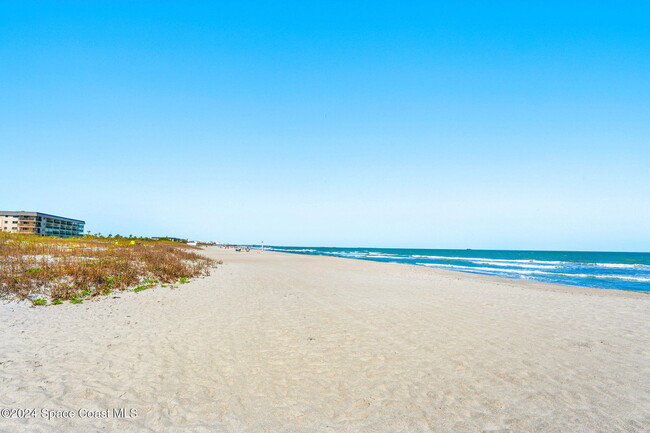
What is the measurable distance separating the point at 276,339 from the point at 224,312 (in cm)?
382

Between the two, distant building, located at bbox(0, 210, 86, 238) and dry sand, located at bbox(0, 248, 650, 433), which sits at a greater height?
distant building, located at bbox(0, 210, 86, 238)

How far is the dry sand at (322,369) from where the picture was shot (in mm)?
4734

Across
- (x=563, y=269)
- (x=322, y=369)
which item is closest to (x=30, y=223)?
(x=322, y=369)

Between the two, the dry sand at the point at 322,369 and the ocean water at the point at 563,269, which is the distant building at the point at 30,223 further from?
the dry sand at the point at 322,369

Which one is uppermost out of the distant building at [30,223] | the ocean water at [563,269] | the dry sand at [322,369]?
the distant building at [30,223]

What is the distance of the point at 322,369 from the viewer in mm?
6480

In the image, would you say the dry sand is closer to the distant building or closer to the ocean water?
the ocean water

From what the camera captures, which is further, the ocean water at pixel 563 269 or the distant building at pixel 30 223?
the distant building at pixel 30 223

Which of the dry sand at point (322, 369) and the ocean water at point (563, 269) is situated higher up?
the dry sand at point (322, 369)

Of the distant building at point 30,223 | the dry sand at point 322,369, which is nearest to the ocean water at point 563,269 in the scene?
the dry sand at point 322,369

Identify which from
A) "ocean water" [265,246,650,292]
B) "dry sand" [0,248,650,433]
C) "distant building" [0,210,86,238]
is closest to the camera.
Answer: "dry sand" [0,248,650,433]

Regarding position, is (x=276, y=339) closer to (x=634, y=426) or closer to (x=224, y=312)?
(x=224, y=312)

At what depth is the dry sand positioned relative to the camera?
4.73m

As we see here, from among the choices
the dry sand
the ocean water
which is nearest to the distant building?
the ocean water
